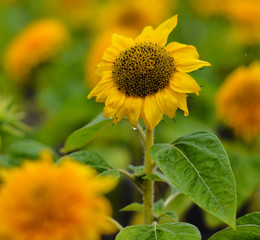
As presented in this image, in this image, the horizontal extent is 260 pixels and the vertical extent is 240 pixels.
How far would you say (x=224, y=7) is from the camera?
2.55m

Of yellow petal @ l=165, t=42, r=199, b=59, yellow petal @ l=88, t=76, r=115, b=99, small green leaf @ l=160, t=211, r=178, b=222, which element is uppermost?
yellow petal @ l=165, t=42, r=199, b=59

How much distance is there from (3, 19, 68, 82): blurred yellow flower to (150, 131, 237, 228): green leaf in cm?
133

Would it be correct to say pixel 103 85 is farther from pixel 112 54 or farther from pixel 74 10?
pixel 74 10

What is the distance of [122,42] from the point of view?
35.7 inches

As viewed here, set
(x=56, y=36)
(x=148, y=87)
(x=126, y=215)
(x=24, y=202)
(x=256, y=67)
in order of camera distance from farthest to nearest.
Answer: (x=56, y=36)
(x=126, y=215)
(x=256, y=67)
(x=148, y=87)
(x=24, y=202)

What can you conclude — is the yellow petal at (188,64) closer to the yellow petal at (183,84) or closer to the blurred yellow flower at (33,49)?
the yellow petal at (183,84)

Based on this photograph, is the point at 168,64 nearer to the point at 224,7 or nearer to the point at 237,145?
the point at 237,145

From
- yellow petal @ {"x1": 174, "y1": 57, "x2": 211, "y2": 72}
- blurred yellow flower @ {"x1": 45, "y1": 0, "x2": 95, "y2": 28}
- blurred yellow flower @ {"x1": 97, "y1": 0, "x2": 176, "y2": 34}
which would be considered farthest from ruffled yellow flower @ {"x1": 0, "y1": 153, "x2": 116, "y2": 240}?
blurred yellow flower @ {"x1": 45, "y1": 0, "x2": 95, "y2": 28}

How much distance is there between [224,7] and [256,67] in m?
1.15

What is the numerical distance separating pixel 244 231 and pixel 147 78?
293 mm

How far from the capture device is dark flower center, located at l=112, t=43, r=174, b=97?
0.85 m

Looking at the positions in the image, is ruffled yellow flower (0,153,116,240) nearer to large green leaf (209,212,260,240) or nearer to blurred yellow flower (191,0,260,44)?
large green leaf (209,212,260,240)

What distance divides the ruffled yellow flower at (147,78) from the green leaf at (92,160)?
4.0 inches

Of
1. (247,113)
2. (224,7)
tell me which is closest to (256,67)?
(247,113)
